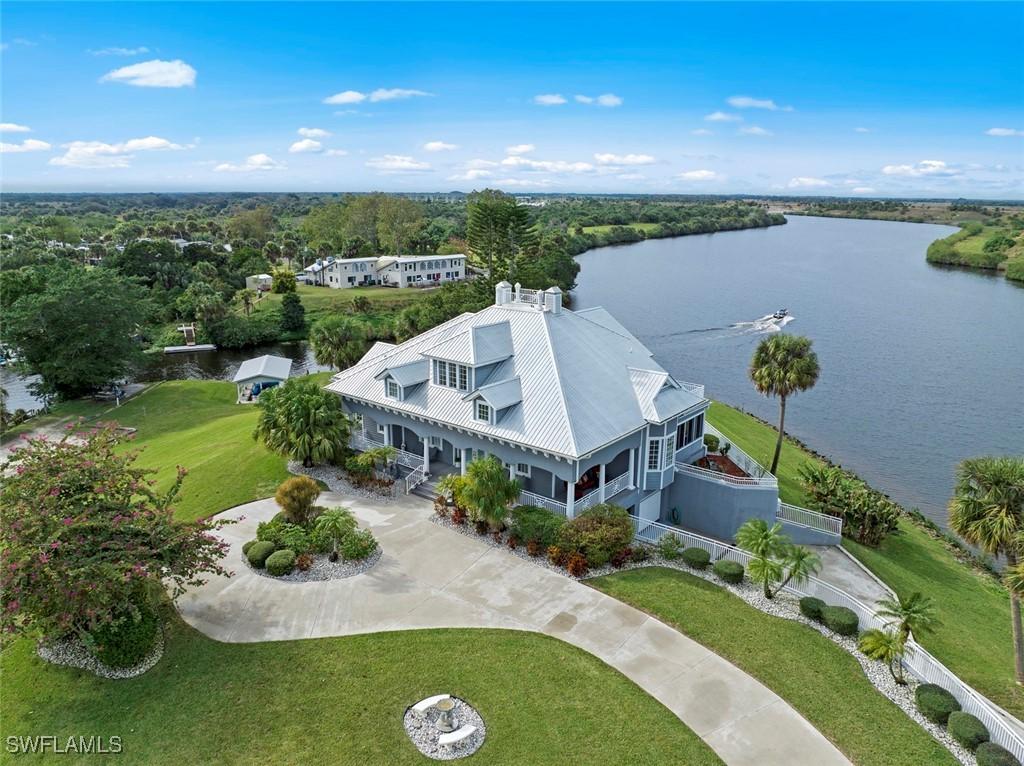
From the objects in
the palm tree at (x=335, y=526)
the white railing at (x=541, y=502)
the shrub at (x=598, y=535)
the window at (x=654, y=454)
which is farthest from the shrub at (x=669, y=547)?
the palm tree at (x=335, y=526)

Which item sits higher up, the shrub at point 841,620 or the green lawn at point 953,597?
the shrub at point 841,620

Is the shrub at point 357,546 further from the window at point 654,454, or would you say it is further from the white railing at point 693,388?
the white railing at point 693,388

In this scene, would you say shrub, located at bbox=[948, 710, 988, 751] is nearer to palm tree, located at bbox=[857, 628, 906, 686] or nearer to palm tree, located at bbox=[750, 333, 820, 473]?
palm tree, located at bbox=[857, 628, 906, 686]

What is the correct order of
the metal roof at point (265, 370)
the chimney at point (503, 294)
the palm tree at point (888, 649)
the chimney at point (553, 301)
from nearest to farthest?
1. the palm tree at point (888, 649)
2. the chimney at point (553, 301)
3. the chimney at point (503, 294)
4. the metal roof at point (265, 370)

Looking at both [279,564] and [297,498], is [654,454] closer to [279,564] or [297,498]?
[297,498]

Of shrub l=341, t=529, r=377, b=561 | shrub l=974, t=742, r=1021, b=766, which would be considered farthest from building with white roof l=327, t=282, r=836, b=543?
shrub l=974, t=742, r=1021, b=766

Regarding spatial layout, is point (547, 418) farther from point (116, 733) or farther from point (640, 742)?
point (116, 733)
